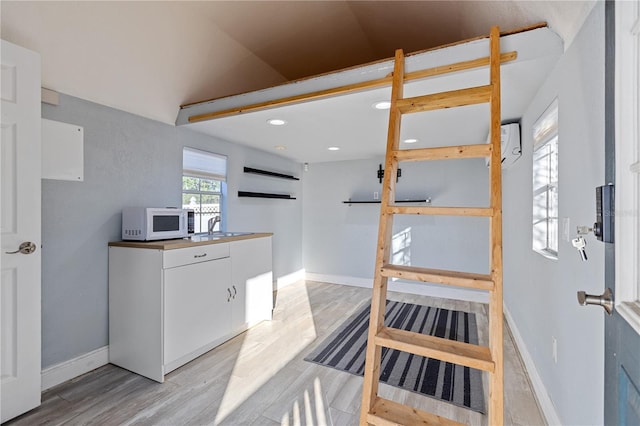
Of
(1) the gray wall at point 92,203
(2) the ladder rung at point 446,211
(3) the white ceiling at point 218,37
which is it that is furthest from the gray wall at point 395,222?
(2) the ladder rung at point 446,211

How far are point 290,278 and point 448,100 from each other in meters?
3.91

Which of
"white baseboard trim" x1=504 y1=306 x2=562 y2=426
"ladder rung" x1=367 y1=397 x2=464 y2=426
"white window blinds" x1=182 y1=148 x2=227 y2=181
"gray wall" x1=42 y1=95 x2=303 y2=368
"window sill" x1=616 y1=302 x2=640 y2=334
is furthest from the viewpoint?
"white window blinds" x1=182 y1=148 x2=227 y2=181

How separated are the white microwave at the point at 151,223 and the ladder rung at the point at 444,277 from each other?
191 centimetres

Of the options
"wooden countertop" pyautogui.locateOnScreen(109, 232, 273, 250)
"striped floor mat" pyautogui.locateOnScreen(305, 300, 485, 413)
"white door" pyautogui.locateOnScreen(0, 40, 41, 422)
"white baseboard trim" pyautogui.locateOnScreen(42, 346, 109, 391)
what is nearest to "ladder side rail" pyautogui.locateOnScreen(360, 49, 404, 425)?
"striped floor mat" pyautogui.locateOnScreen(305, 300, 485, 413)

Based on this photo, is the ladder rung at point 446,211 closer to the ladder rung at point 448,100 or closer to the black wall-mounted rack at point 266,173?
the ladder rung at point 448,100

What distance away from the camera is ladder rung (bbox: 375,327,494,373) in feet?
3.68

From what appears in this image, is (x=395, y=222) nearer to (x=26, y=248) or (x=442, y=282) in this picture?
(x=442, y=282)

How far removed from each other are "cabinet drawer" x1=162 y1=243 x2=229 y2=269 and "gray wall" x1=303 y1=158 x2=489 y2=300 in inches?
101

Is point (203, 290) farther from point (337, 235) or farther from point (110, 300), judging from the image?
point (337, 235)

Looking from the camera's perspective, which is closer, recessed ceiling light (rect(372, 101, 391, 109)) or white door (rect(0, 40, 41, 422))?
white door (rect(0, 40, 41, 422))

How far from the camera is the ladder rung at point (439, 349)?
1.12 m

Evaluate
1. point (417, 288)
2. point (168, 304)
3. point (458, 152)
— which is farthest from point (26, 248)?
point (417, 288)

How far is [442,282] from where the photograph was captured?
1223 millimetres

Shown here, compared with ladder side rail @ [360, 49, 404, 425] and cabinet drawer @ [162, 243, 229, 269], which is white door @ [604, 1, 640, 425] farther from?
cabinet drawer @ [162, 243, 229, 269]
